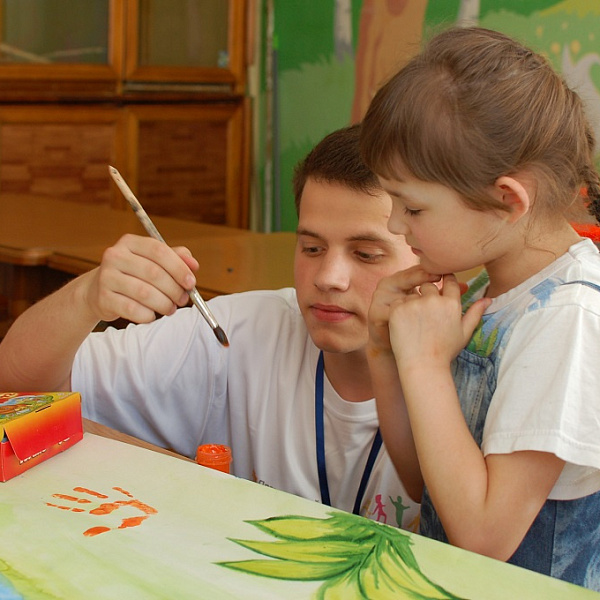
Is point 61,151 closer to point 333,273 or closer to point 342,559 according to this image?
point 333,273

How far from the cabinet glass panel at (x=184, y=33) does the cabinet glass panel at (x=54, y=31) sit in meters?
0.22

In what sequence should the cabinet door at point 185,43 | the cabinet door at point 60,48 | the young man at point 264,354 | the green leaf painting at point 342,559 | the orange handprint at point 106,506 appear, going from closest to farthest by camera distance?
the green leaf painting at point 342,559
the orange handprint at point 106,506
the young man at point 264,354
the cabinet door at point 60,48
the cabinet door at point 185,43

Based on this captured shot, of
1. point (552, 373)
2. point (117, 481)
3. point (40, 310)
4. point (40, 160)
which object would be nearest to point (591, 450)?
point (552, 373)

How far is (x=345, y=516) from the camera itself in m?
0.97

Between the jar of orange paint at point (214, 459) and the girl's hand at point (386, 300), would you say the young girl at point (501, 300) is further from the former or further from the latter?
the jar of orange paint at point (214, 459)

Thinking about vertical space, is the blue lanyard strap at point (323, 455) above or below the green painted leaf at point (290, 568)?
below

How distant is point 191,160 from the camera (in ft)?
16.5

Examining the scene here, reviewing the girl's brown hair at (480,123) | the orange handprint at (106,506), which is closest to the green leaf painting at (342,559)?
the orange handprint at (106,506)

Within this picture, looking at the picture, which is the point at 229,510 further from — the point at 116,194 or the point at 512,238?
the point at 116,194

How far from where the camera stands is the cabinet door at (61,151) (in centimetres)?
440

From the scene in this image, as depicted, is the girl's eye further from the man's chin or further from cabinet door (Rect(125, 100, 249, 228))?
cabinet door (Rect(125, 100, 249, 228))

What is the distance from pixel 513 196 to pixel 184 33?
421 centimetres

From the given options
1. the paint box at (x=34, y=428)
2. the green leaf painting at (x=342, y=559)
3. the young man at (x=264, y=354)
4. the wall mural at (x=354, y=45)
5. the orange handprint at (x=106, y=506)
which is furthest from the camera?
the wall mural at (x=354, y=45)

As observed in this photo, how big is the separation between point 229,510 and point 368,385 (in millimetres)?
525
